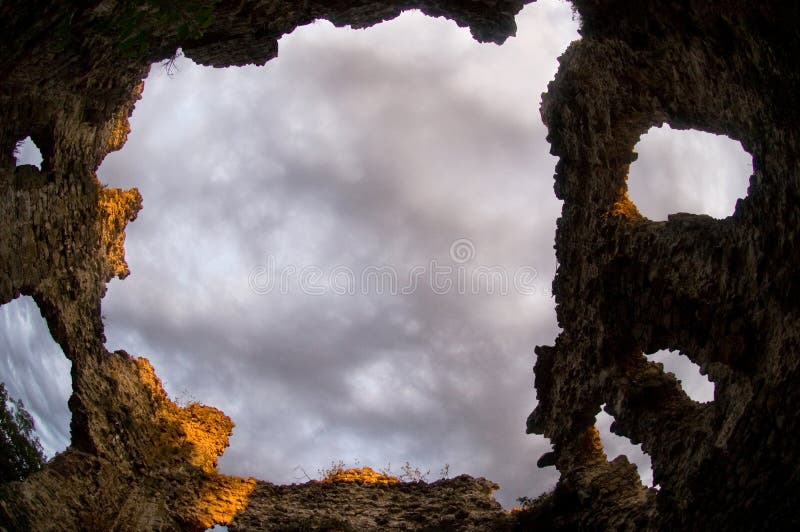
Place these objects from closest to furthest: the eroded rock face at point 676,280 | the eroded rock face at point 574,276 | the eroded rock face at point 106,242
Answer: the eroded rock face at point 676,280 → the eroded rock face at point 574,276 → the eroded rock face at point 106,242

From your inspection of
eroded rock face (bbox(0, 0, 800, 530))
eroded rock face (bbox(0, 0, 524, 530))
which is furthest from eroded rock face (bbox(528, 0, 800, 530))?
eroded rock face (bbox(0, 0, 524, 530))

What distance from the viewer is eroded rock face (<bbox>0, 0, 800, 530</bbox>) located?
6668 mm

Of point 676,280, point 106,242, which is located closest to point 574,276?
point 676,280

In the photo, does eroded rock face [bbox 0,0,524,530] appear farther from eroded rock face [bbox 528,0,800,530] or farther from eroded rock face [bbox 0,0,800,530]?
eroded rock face [bbox 528,0,800,530]

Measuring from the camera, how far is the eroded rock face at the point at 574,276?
6.67 meters

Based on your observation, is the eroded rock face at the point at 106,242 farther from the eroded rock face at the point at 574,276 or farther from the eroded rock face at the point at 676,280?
the eroded rock face at the point at 676,280

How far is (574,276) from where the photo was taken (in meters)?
12.4

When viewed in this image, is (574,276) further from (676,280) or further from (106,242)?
(106,242)

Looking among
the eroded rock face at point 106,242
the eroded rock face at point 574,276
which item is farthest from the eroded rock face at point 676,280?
the eroded rock face at point 106,242

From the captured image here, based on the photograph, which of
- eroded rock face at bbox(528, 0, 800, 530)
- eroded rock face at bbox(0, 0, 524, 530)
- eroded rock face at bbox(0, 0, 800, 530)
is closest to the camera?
eroded rock face at bbox(528, 0, 800, 530)

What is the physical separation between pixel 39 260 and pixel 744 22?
37.4 ft

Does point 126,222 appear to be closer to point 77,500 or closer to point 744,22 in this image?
point 77,500

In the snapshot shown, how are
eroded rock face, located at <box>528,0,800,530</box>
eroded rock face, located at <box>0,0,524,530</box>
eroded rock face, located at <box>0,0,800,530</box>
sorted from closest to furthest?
eroded rock face, located at <box>528,0,800,530</box> → eroded rock face, located at <box>0,0,800,530</box> → eroded rock face, located at <box>0,0,524,530</box>

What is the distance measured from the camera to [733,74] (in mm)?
6945
